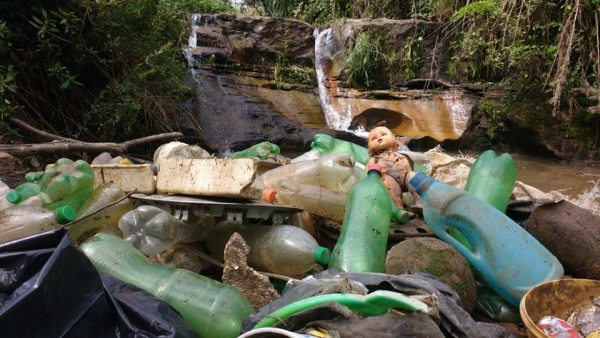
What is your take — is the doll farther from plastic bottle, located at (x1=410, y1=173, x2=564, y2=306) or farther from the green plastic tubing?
the green plastic tubing

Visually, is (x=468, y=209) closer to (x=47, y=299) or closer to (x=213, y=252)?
(x=213, y=252)

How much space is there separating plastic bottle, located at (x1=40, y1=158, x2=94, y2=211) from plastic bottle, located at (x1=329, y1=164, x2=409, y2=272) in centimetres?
102

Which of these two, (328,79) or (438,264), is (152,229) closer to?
(438,264)

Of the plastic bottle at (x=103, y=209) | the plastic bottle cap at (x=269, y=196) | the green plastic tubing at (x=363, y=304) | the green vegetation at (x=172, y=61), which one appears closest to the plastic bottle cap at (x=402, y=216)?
the plastic bottle cap at (x=269, y=196)

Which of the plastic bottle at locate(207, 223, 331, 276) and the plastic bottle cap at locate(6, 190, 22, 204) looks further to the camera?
the plastic bottle cap at locate(6, 190, 22, 204)

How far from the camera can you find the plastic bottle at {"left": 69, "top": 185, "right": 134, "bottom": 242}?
194 centimetres

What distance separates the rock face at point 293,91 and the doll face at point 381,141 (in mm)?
3691

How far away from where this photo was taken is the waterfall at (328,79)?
7.54 metres

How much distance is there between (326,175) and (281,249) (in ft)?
2.15

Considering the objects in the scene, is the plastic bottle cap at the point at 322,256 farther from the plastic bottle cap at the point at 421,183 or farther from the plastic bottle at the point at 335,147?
the plastic bottle at the point at 335,147

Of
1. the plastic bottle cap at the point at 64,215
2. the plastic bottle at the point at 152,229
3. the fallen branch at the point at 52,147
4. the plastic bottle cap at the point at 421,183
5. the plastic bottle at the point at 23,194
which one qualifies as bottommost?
the fallen branch at the point at 52,147

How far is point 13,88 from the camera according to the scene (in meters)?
4.12

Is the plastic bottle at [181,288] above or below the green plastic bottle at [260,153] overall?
below

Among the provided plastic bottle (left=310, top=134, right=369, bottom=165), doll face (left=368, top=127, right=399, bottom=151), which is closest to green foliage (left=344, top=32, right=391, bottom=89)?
plastic bottle (left=310, top=134, right=369, bottom=165)
